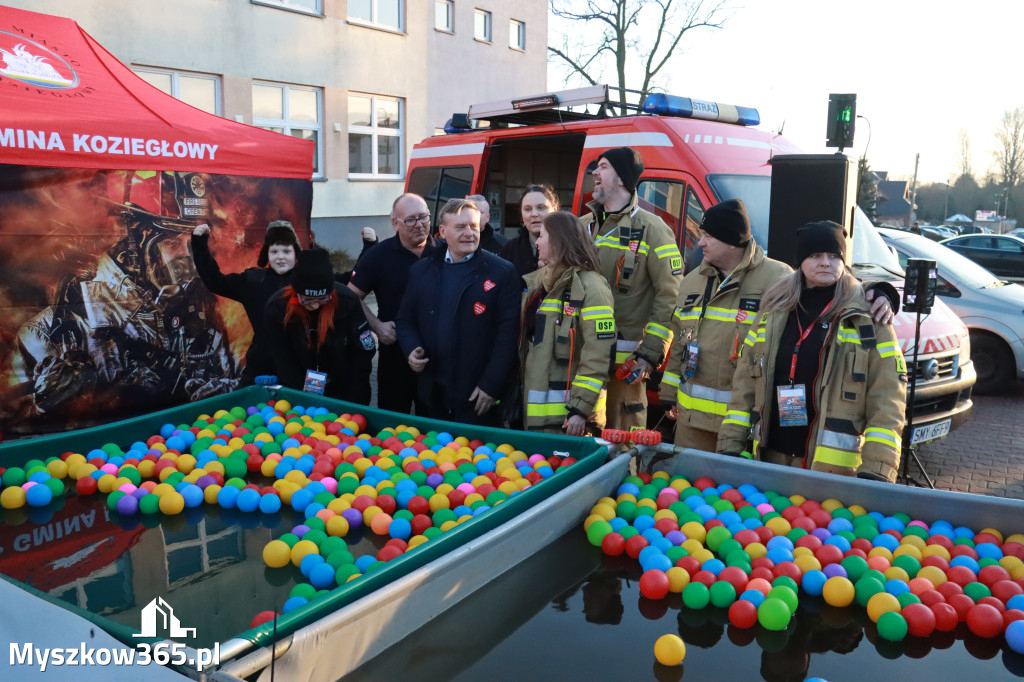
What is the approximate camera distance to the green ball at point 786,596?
2.42 metres

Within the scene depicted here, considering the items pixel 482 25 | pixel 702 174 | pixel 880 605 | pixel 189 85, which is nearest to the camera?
pixel 880 605

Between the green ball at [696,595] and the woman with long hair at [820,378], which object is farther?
the woman with long hair at [820,378]

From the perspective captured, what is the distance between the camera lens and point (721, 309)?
4.15 m

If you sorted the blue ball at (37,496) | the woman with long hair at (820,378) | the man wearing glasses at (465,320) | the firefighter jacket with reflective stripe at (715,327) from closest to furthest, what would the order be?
the blue ball at (37,496)
the woman with long hair at (820,378)
the firefighter jacket with reflective stripe at (715,327)
the man wearing glasses at (465,320)

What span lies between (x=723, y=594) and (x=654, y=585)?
0.70 ft

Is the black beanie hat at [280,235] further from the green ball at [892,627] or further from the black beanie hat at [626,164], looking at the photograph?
the green ball at [892,627]

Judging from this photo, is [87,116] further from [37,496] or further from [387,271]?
[37,496]

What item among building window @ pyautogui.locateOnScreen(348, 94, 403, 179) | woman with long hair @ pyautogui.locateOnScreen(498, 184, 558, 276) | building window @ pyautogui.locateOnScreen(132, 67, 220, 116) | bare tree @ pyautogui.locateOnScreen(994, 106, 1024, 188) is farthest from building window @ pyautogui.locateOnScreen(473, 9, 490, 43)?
bare tree @ pyautogui.locateOnScreen(994, 106, 1024, 188)

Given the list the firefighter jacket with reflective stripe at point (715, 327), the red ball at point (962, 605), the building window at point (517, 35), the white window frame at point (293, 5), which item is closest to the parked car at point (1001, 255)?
the building window at point (517, 35)

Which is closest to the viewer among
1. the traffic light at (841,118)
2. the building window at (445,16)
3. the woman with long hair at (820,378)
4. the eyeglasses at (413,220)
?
the woman with long hair at (820,378)

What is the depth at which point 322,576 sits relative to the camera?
8.59 feet

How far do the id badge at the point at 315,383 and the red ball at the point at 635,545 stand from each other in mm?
2654

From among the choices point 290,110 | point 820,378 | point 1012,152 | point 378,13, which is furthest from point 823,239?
point 1012,152
